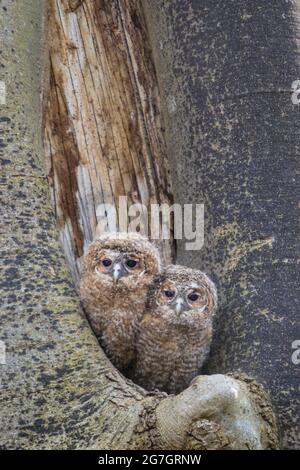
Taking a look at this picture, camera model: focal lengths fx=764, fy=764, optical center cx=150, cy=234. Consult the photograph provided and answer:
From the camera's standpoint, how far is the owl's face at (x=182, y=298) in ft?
11.4

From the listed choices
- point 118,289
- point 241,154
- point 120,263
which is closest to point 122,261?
point 120,263

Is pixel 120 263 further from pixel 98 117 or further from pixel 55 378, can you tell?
pixel 55 378

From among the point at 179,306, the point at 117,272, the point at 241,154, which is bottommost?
the point at 179,306

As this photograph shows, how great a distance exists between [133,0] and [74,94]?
594mm

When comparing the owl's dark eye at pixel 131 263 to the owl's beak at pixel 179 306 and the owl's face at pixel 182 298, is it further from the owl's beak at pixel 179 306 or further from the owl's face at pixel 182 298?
the owl's beak at pixel 179 306

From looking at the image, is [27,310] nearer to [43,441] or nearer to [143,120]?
[43,441]

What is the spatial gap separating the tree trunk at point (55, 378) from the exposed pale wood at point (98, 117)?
0.85 m

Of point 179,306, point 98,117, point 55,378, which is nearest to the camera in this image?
point 55,378

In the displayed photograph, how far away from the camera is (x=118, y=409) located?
8.63 ft

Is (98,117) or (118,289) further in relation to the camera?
(98,117)

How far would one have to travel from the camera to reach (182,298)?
356 cm

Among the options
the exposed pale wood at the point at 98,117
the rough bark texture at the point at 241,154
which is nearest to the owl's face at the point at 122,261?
the rough bark texture at the point at 241,154

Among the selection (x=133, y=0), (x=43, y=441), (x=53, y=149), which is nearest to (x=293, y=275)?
(x=43, y=441)

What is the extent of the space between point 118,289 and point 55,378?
978 mm
